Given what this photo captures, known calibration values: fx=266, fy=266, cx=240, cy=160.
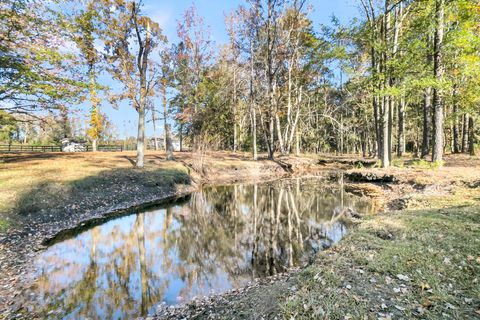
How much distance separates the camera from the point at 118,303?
5.77m

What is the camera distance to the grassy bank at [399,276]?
3920 mm

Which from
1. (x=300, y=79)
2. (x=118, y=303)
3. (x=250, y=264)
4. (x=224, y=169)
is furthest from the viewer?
(x=300, y=79)

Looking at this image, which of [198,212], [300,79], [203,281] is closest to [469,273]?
[203,281]

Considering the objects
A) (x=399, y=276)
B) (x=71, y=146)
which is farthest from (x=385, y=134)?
(x=71, y=146)

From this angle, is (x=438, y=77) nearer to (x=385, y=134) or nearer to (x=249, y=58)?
(x=385, y=134)

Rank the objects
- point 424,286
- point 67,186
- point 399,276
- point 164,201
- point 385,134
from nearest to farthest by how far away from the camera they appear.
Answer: point 424,286 < point 399,276 < point 67,186 < point 164,201 < point 385,134

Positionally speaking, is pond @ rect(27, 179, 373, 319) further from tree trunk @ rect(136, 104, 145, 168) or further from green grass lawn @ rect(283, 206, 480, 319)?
tree trunk @ rect(136, 104, 145, 168)

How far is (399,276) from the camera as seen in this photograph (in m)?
4.73

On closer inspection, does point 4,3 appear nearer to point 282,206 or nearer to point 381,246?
point 282,206

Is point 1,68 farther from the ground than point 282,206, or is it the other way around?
point 1,68

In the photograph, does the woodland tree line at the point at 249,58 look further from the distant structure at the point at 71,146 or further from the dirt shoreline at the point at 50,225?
the distant structure at the point at 71,146

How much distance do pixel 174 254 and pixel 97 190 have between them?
28.7 ft

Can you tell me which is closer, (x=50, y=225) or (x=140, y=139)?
(x=50, y=225)

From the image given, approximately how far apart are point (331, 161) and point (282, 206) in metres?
21.8
